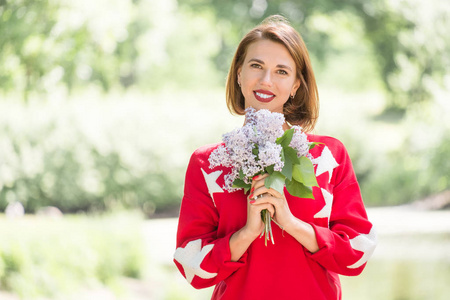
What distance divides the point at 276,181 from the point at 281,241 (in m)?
0.28

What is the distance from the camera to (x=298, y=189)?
1956 millimetres

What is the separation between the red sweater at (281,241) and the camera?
80.4 inches

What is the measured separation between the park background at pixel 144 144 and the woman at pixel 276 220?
2050 mm

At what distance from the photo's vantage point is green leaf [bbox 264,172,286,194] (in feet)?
6.15

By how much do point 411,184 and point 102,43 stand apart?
918 centimetres

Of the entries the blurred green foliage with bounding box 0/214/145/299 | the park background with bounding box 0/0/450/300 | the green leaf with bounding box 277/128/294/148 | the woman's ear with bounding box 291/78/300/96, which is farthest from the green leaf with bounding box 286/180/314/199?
the blurred green foliage with bounding box 0/214/145/299

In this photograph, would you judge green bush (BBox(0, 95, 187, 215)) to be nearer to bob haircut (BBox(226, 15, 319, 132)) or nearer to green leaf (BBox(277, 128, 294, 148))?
bob haircut (BBox(226, 15, 319, 132))

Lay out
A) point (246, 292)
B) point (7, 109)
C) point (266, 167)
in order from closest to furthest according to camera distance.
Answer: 1. point (266, 167)
2. point (246, 292)
3. point (7, 109)

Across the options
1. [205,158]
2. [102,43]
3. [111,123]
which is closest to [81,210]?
[111,123]

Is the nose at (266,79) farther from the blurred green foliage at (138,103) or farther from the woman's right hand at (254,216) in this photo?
the blurred green foliage at (138,103)

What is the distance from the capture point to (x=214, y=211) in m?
2.15

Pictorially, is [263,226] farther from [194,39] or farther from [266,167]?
[194,39]

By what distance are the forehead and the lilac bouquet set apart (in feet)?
0.99

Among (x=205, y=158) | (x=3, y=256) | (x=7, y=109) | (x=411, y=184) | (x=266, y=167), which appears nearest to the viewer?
(x=266, y=167)
